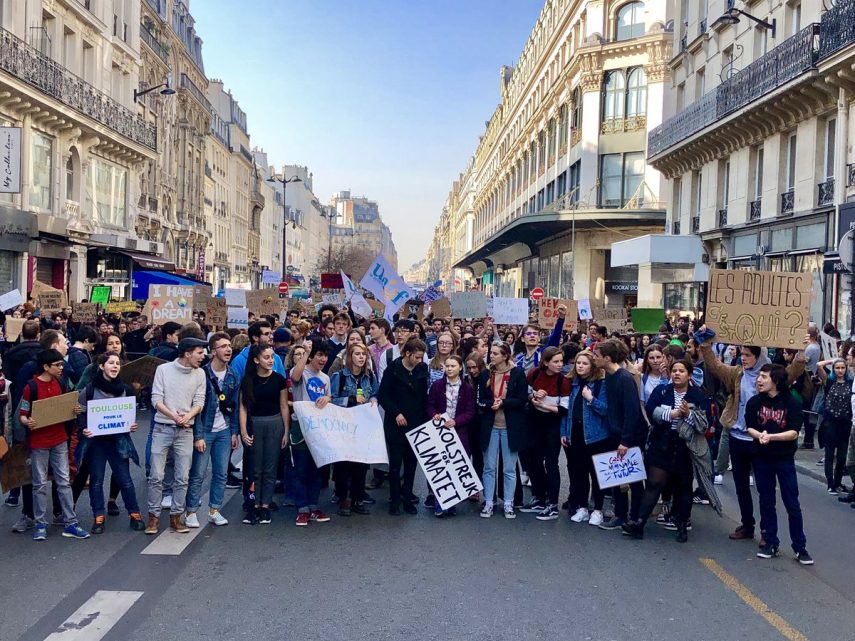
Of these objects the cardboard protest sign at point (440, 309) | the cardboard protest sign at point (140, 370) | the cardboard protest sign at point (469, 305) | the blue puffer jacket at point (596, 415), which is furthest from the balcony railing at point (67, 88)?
the blue puffer jacket at point (596, 415)

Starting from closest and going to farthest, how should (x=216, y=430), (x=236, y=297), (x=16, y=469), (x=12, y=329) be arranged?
(x=16, y=469), (x=216, y=430), (x=12, y=329), (x=236, y=297)

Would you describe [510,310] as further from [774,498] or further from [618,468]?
[774,498]

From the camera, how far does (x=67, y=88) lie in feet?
86.1

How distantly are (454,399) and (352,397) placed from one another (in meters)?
1.00

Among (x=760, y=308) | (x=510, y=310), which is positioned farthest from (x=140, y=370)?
(x=510, y=310)

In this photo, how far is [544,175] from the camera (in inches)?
1964

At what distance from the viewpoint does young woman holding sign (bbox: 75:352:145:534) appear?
278 inches

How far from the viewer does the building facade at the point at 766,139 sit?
1772 centimetres

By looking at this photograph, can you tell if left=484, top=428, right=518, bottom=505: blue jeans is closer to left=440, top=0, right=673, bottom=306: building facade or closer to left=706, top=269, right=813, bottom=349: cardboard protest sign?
left=706, top=269, right=813, bottom=349: cardboard protest sign

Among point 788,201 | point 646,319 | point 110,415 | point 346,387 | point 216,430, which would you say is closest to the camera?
point 110,415

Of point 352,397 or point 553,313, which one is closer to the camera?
point 352,397

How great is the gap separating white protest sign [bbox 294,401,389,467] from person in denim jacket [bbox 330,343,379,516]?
184 mm

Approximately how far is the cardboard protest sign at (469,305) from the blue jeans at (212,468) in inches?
516

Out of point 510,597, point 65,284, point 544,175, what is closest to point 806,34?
point 510,597
